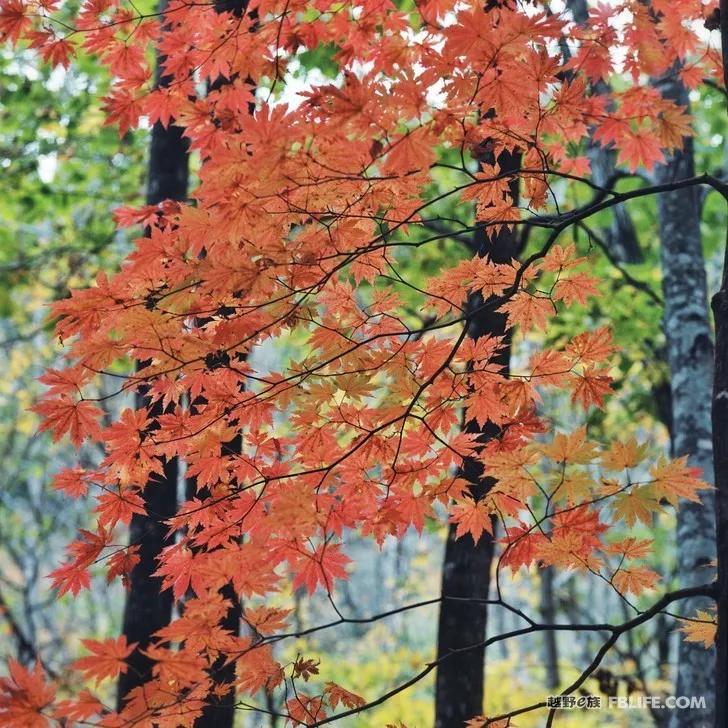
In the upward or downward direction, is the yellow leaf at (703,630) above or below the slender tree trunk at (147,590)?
below

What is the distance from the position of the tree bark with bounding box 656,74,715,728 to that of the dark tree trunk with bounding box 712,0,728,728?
2449 mm

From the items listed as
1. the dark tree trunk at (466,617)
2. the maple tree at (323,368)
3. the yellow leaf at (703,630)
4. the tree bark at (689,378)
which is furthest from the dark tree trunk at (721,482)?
the tree bark at (689,378)

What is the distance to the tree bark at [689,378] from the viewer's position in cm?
407

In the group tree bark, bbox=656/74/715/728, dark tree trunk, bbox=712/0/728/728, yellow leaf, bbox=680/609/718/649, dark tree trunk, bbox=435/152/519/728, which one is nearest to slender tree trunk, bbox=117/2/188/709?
dark tree trunk, bbox=435/152/519/728

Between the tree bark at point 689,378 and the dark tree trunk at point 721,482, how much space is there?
2.45m

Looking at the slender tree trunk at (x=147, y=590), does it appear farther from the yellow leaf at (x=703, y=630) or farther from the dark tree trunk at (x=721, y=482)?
the dark tree trunk at (x=721, y=482)

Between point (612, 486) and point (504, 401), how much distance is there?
1.40ft

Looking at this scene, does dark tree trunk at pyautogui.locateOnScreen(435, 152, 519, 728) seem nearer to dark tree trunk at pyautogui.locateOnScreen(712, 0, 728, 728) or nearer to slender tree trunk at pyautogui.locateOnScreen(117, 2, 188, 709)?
slender tree trunk at pyautogui.locateOnScreen(117, 2, 188, 709)

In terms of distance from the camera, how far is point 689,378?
14.4 feet

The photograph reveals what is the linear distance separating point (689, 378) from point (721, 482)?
→ 2805 mm

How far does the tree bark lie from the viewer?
160 inches

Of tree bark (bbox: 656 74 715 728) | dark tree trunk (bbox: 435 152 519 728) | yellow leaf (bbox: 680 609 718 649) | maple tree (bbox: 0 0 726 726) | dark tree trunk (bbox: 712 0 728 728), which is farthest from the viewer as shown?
tree bark (bbox: 656 74 715 728)

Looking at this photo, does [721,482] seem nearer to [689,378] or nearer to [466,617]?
[466,617]

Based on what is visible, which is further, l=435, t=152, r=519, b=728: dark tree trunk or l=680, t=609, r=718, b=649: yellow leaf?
l=435, t=152, r=519, b=728: dark tree trunk
